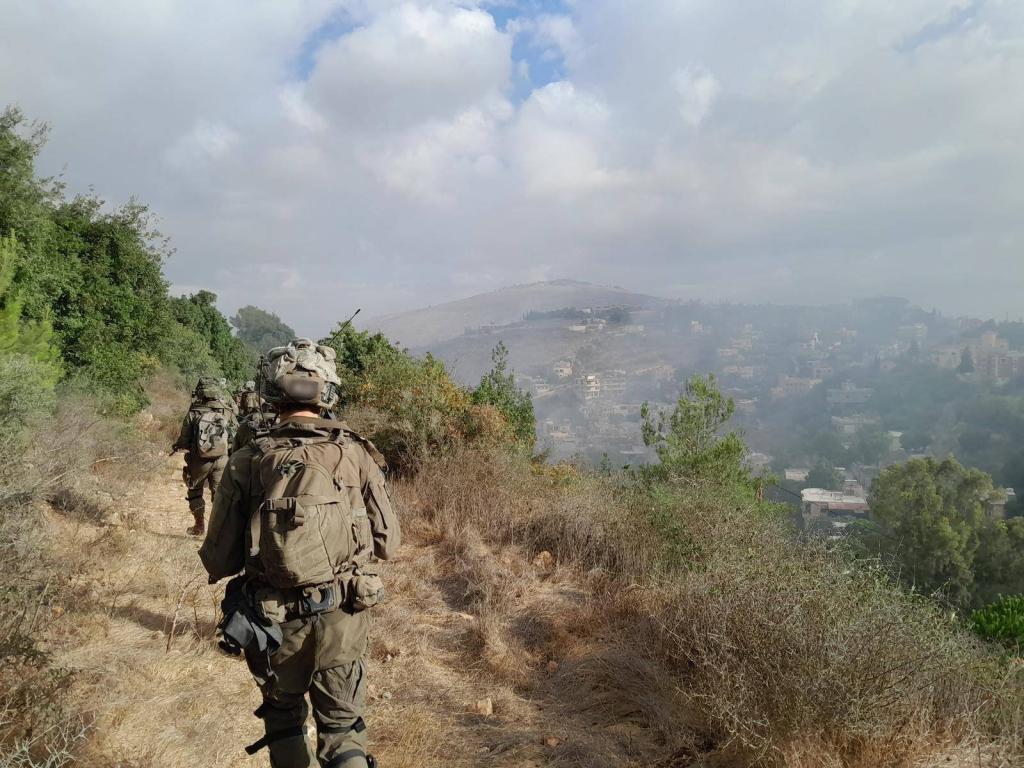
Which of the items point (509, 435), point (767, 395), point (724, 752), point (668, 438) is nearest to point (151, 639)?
point (724, 752)

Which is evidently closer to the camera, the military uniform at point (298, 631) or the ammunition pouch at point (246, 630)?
the ammunition pouch at point (246, 630)

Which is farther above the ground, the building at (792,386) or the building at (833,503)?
the building at (792,386)

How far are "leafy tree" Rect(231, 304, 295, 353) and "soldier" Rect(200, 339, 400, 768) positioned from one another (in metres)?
58.0

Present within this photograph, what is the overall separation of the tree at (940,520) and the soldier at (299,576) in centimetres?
1682

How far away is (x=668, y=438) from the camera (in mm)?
10688

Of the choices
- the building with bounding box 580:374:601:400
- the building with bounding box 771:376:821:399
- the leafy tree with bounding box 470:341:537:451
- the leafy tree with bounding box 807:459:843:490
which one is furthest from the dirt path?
the building with bounding box 771:376:821:399

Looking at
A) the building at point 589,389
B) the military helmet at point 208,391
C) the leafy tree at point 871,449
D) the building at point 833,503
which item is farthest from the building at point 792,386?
the military helmet at point 208,391

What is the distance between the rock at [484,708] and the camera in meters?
3.21

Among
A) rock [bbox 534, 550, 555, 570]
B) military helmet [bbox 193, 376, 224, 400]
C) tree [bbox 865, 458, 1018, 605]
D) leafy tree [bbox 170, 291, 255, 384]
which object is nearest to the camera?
rock [bbox 534, 550, 555, 570]

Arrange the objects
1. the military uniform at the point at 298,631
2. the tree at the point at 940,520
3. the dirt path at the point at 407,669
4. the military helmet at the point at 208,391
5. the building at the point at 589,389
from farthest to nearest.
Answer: the building at the point at 589,389 < the tree at the point at 940,520 < the military helmet at the point at 208,391 < the dirt path at the point at 407,669 < the military uniform at the point at 298,631

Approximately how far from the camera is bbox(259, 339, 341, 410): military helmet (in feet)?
7.84

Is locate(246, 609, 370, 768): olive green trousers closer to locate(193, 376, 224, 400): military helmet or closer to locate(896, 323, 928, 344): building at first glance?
locate(193, 376, 224, 400): military helmet

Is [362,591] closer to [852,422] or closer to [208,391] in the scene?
[208,391]

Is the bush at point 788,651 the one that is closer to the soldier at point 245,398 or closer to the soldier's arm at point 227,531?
the soldier's arm at point 227,531
